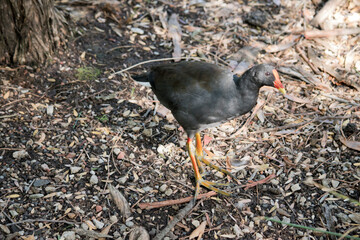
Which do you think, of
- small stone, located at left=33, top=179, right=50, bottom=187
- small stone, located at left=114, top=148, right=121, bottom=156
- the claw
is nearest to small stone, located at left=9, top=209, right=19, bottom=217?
small stone, located at left=33, top=179, right=50, bottom=187

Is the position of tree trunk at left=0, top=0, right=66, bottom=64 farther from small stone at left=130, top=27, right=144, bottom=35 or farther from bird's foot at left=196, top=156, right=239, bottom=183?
bird's foot at left=196, top=156, right=239, bottom=183

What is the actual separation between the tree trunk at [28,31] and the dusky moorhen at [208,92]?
1.83 m

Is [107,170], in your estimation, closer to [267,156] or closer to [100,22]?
[267,156]

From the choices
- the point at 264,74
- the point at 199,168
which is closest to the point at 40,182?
the point at 199,168

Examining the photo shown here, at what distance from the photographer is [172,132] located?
4.73 metres

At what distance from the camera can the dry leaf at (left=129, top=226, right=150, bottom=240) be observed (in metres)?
3.54

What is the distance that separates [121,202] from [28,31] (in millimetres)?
2491

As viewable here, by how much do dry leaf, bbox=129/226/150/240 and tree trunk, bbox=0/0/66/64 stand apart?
2710 mm

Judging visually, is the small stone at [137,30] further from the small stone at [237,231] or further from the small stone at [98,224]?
the small stone at [237,231]

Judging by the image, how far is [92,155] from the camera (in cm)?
427

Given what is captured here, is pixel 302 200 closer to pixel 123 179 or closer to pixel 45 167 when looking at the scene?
pixel 123 179

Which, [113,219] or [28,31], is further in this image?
[28,31]

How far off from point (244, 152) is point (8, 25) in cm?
325

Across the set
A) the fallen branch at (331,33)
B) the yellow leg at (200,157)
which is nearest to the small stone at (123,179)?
the yellow leg at (200,157)
